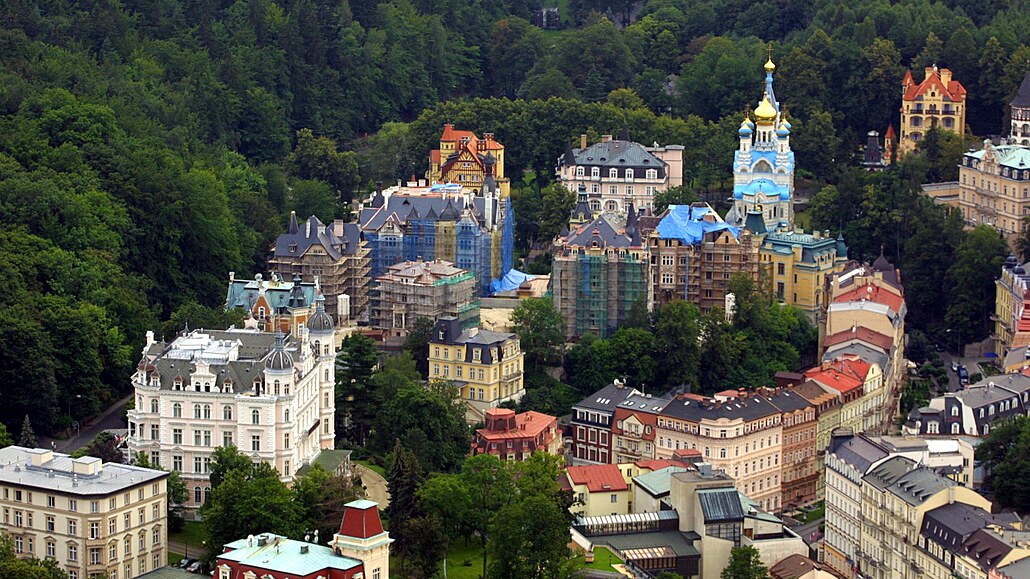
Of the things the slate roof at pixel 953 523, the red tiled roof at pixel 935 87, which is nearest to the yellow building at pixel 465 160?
the red tiled roof at pixel 935 87

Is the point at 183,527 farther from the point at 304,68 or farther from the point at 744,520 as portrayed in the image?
the point at 304,68

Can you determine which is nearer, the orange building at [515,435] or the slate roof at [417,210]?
the orange building at [515,435]

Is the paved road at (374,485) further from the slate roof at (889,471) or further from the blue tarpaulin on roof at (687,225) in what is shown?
the blue tarpaulin on roof at (687,225)

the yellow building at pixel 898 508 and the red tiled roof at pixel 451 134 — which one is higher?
the red tiled roof at pixel 451 134

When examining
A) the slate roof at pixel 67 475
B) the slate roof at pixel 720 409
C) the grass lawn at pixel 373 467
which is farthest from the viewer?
the slate roof at pixel 720 409

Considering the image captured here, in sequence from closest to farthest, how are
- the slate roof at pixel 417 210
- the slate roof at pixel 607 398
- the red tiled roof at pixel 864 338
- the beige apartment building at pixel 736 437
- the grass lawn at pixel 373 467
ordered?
1. the grass lawn at pixel 373 467
2. the beige apartment building at pixel 736 437
3. the slate roof at pixel 607 398
4. the red tiled roof at pixel 864 338
5. the slate roof at pixel 417 210

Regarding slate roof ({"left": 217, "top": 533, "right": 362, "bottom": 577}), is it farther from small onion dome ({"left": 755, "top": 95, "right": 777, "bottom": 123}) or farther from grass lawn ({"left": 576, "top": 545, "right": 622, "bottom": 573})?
small onion dome ({"left": 755, "top": 95, "right": 777, "bottom": 123})

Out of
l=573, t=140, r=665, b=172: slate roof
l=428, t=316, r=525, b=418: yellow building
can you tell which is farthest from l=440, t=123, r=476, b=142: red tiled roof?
l=428, t=316, r=525, b=418: yellow building
